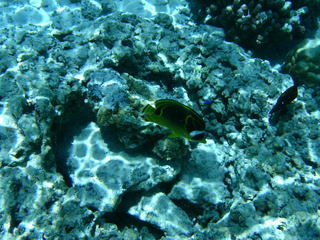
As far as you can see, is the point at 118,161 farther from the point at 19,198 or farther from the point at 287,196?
the point at 287,196

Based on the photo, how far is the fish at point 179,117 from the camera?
2031 mm

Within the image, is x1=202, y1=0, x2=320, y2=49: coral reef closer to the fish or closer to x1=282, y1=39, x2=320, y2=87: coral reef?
x1=282, y1=39, x2=320, y2=87: coral reef

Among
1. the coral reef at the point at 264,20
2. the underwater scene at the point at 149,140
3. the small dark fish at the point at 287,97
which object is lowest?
the underwater scene at the point at 149,140

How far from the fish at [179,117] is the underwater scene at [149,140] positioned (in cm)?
2

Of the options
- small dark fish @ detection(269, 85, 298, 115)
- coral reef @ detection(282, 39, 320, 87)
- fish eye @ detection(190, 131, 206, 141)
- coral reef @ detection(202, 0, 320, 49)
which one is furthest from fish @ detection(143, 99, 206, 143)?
coral reef @ detection(202, 0, 320, 49)

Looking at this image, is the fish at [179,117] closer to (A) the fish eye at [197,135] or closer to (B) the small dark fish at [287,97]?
(A) the fish eye at [197,135]

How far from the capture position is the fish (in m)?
2.03

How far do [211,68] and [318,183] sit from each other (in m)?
2.57

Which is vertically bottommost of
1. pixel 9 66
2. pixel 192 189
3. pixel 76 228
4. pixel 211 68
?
pixel 76 228

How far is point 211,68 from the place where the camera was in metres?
4.54

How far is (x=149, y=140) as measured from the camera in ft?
12.0

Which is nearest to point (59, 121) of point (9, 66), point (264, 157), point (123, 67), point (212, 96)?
point (9, 66)

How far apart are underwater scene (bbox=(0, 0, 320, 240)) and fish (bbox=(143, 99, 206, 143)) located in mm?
18

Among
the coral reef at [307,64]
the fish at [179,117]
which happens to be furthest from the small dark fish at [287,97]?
the fish at [179,117]
